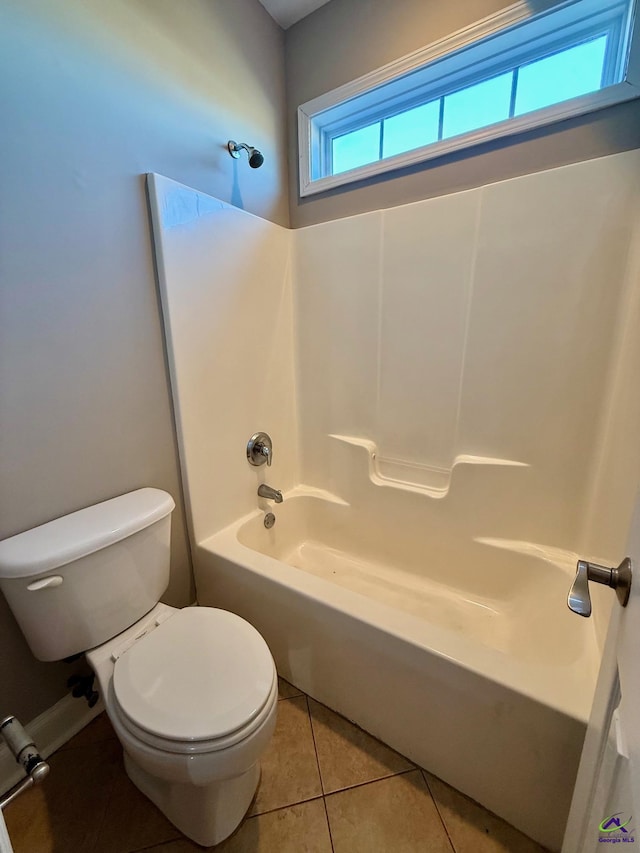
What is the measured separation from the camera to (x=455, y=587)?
5.07ft

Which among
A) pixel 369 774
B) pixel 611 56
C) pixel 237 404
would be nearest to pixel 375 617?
pixel 369 774

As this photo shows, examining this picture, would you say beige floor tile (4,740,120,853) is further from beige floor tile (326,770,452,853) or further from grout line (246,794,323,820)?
beige floor tile (326,770,452,853)

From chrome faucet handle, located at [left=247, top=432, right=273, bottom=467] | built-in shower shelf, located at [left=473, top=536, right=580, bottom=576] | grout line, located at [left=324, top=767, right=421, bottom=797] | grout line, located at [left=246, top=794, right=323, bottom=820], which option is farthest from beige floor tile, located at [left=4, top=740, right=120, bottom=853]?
built-in shower shelf, located at [left=473, top=536, right=580, bottom=576]

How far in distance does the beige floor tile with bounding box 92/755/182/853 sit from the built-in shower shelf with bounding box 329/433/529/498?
130cm

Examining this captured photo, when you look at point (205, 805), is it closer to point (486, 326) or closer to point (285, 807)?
point (285, 807)

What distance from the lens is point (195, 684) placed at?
0.83 metres

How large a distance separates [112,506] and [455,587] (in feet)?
4.64

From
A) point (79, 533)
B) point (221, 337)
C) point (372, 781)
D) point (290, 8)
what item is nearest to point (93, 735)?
point (79, 533)

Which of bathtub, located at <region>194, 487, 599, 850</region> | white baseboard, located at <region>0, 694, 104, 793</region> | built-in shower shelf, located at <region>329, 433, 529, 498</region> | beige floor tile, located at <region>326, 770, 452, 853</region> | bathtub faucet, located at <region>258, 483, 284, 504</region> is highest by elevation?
built-in shower shelf, located at <region>329, 433, 529, 498</region>

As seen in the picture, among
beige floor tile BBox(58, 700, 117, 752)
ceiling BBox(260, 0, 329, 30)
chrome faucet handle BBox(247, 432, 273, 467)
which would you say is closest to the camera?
beige floor tile BBox(58, 700, 117, 752)

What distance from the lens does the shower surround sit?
0.93 m

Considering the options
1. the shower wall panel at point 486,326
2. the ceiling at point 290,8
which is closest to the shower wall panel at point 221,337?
the shower wall panel at point 486,326

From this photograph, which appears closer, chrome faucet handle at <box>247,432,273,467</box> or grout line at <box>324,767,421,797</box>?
grout line at <box>324,767,421,797</box>

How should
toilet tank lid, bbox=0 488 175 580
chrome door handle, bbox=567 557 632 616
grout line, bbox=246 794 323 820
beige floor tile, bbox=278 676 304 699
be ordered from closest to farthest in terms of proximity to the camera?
chrome door handle, bbox=567 557 632 616
toilet tank lid, bbox=0 488 175 580
grout line, bbox=246 794 323 820
beige floor tile, bbox=278 676 304 699
